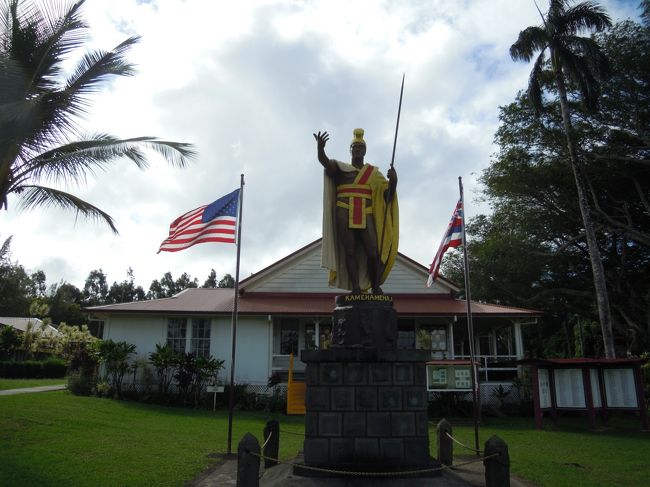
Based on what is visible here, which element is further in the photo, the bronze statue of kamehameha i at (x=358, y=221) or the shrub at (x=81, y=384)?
the shrub at (x=81, y=384)

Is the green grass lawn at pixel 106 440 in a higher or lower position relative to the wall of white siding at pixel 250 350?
lower

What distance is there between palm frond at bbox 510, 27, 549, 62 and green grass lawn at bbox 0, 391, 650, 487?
15.1 meters

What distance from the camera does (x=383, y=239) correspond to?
23.6 ft

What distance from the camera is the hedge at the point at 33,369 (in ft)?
82.5

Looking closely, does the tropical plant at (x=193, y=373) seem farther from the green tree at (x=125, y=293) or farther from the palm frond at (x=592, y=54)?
the green tree at (x=125, y=293)

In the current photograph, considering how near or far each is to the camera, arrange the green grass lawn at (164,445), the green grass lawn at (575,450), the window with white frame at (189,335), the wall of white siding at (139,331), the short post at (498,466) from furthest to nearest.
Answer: the window with white frame at (189,335)
the wall of white siding at (139,331)
the green grass lawn at (575,450)
the green grass lawn at (164,445)
the short post at (498,466)

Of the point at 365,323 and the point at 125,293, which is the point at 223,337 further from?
the point at 125,293

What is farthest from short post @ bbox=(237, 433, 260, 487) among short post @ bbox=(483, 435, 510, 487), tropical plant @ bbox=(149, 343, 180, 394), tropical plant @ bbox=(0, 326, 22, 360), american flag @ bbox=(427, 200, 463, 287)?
tropical plant @ bbox=(0, 326, 22, 360)

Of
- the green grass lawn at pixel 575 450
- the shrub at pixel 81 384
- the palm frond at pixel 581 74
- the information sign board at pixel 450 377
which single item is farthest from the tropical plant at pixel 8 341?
the palm frond at pixel 581 74

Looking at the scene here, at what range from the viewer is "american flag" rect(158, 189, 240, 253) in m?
10.7

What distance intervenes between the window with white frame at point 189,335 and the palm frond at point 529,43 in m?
17.2

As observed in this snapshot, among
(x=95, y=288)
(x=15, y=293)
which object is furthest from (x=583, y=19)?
(x=95, y=288)

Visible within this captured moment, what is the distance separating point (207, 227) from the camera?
423 inches

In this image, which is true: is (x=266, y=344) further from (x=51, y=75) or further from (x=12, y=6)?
(x=12, y=6)
